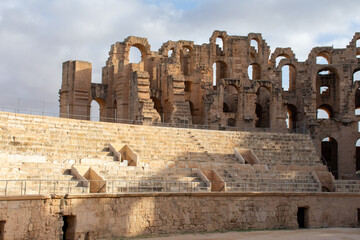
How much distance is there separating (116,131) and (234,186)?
21.9ft

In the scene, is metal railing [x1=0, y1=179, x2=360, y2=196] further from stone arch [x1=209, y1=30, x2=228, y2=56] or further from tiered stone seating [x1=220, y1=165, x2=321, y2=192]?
stone arch [x1=209, y1=30, x2=228, y2=56]

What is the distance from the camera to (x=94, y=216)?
16734 mm

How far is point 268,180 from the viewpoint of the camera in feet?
73.6

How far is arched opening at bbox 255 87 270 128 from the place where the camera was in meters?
37.7

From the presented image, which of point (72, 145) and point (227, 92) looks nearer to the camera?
point (72, 145)

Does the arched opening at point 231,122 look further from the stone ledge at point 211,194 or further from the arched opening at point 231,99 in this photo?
the stone ledge at point 211,194

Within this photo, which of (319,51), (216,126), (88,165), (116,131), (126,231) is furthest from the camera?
(319,51)

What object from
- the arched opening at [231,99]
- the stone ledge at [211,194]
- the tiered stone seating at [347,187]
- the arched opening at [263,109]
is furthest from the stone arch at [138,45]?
the tiered stone seating at [347,187]

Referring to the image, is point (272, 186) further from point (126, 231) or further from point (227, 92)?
point (227, 92)

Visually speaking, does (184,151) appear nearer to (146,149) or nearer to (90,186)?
(146,149)

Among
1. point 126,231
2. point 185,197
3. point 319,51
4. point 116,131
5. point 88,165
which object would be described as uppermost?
point 319,51

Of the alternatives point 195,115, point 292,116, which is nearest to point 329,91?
point 292,116

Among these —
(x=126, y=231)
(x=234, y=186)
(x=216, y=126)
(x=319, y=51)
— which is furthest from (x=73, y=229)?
(x=319, y=51)

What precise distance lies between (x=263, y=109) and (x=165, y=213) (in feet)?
69.9
